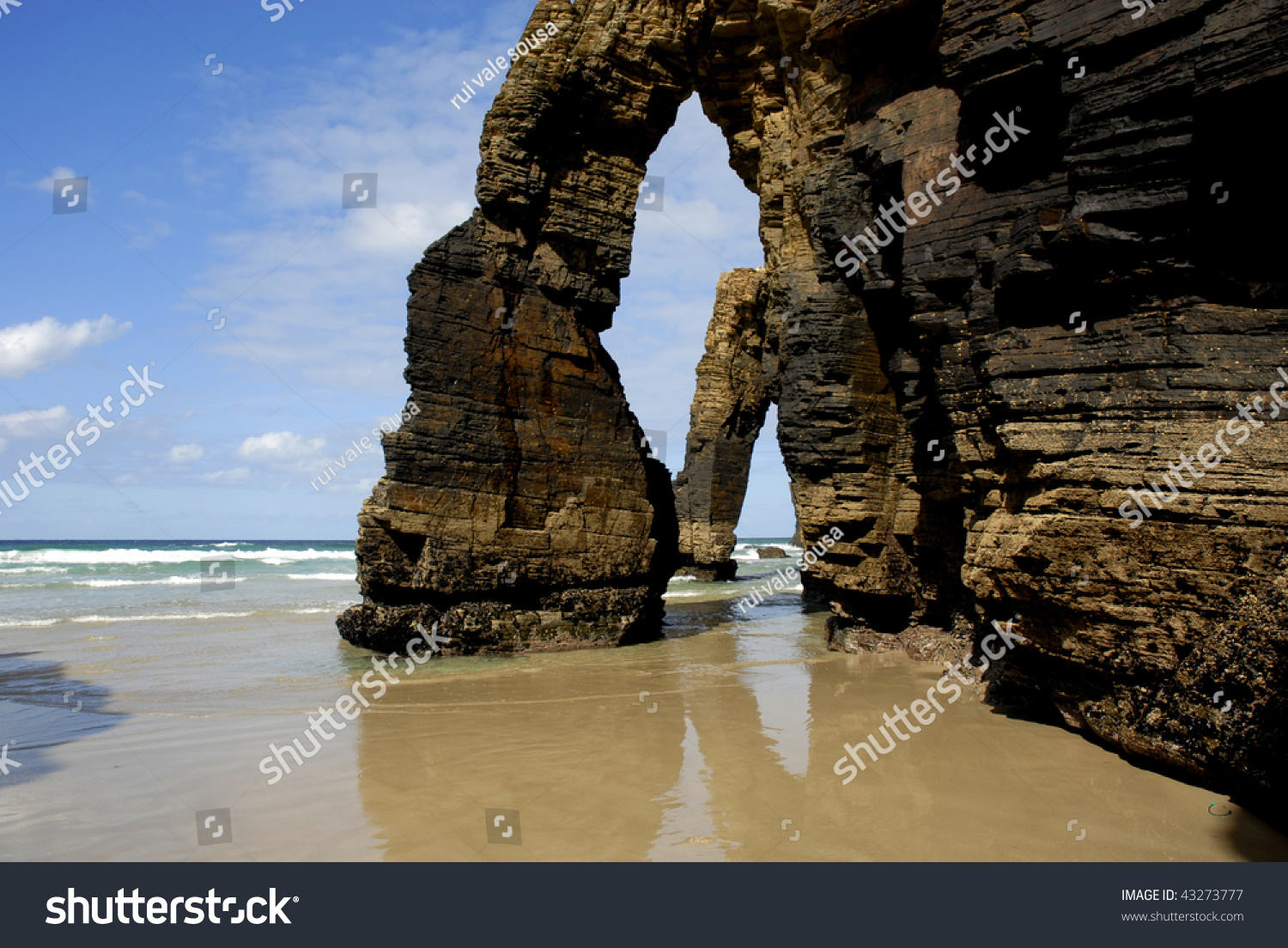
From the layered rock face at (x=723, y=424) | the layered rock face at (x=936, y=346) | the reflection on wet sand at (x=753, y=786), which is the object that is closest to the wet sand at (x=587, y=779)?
the reflection on wet sand at (x=753, y=786)

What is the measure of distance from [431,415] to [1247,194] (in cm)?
1074

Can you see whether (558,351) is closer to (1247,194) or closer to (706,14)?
(706,14)

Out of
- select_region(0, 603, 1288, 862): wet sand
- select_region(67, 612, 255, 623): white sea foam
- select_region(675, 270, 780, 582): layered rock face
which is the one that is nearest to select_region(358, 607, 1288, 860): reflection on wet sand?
select_region(0, 603, 1288, 862): wet sand

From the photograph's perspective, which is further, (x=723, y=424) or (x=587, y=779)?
(x=723, y=424)

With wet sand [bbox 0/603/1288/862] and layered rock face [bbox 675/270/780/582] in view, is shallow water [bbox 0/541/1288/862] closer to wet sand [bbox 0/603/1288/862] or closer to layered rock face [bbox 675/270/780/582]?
wet sand [bbox 0/603/1288/862]

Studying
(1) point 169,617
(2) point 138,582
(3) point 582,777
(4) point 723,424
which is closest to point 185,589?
(2) point 138,582

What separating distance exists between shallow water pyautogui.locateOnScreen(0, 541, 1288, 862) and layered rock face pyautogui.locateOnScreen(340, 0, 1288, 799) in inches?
34.8

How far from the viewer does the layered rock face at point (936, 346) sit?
17.5ft

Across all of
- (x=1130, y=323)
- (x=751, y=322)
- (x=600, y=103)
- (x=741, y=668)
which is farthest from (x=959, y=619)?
A: (x=751, y=322)

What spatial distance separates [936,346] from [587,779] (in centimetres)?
627

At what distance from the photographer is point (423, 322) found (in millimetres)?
12555

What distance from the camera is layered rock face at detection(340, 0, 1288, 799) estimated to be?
210 inches

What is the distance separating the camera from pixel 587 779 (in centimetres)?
594

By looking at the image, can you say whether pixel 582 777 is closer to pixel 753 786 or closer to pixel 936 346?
pixel 753 786
